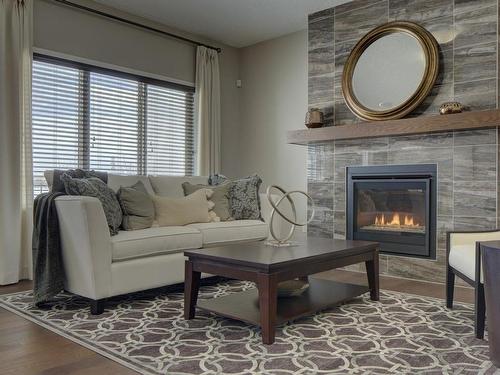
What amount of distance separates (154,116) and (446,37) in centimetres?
300

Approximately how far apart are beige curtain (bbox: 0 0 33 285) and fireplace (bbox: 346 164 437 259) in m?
2.92

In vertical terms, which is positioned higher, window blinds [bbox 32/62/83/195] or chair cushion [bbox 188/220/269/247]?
window blinds [bbox 32/62/83/195]

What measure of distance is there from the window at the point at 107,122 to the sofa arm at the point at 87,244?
1.43 m

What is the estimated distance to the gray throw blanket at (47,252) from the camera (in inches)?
115

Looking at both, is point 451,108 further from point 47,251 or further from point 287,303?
point 47,251

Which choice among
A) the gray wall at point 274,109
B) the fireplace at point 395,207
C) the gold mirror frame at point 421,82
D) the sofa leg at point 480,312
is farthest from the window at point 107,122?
the sofa leg at point 480,312

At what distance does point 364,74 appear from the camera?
14.4 ft

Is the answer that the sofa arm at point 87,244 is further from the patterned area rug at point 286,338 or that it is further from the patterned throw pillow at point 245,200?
the patterned throw pillow at point 245,200

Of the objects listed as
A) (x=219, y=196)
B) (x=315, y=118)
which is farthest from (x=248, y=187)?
(x=315, y=118)

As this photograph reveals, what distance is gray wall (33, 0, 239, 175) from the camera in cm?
418

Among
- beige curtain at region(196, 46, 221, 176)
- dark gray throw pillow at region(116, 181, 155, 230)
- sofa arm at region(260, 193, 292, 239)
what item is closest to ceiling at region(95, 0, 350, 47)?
beige curtain at region(196, 46, 221, 176)

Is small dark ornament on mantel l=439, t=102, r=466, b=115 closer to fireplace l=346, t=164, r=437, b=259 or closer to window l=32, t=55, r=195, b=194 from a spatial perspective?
fireplace l=346, t=164, r=437, b=259

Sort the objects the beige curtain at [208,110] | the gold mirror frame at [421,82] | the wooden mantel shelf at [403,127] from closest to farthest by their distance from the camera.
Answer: the wooden mantel shelf at [403,127]
the gold mirror frame at [421,82]
the beige curtain at [208,110]

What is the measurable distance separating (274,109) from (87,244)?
3326mm
